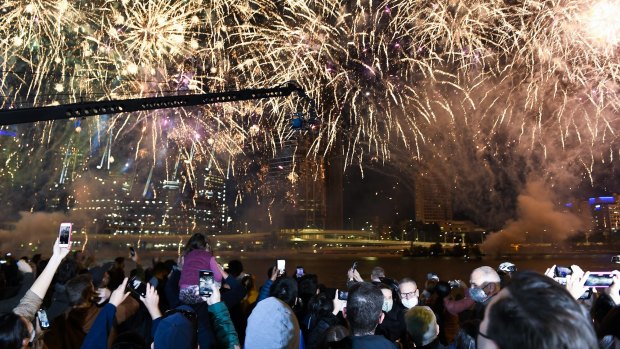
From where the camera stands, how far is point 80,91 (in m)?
19.3

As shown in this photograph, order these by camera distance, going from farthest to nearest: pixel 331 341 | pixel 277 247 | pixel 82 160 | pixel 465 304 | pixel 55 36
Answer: pixel 277 247 → pixel 82 160 → pixel 55 36 → pixel 465 304 → pixel 331 341

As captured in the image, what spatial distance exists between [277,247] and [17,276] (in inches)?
3431

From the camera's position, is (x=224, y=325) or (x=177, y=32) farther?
(x=177, y=32)

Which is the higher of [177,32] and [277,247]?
[177,32]

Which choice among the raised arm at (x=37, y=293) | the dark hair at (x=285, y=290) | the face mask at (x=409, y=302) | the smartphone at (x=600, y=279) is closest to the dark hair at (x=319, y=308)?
the dark hair at (x=285, y=290)

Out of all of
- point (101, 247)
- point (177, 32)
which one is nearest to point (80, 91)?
point (177, 32)

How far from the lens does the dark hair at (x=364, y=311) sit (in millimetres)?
3289

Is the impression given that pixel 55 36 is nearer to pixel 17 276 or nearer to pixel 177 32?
pixel 177 32

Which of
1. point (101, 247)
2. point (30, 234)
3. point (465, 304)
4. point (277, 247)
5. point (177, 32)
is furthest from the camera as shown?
point (277, 247)

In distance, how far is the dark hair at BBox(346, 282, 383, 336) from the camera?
3289 millimetres

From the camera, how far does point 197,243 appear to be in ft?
15.1

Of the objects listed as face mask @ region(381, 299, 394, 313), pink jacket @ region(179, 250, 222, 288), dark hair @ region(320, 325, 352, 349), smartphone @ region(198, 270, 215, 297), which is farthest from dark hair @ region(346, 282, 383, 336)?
face mask @ region(381, 299, 394, 313)

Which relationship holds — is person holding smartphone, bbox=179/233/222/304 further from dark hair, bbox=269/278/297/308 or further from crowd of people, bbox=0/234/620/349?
dark hair, bbox=269/278/297/308

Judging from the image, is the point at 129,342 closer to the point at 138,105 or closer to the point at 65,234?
the point at 65,234
